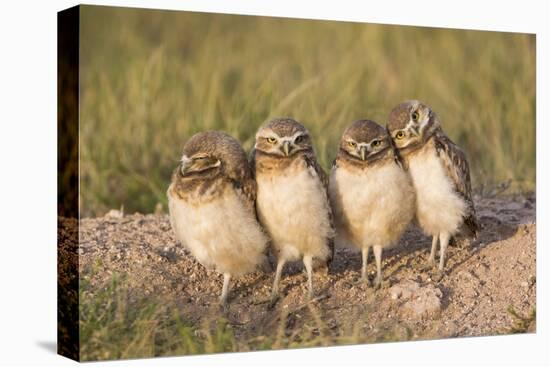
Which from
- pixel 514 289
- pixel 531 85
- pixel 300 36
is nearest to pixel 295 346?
pixel 514 289

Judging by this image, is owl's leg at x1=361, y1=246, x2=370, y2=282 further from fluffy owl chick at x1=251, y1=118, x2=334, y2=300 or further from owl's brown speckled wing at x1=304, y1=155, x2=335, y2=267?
fluffy owl chick at x1=251, y1=118, x2=334, y2=300

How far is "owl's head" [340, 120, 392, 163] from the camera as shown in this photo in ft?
20.9

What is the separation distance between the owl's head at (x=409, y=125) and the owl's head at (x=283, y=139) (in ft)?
2.49

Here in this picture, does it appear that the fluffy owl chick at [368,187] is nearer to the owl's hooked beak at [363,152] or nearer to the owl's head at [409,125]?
the owl's hooked beak at [363,152]

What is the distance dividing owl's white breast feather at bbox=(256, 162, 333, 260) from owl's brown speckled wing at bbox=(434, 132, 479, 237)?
1.02 m

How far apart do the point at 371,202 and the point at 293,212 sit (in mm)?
577

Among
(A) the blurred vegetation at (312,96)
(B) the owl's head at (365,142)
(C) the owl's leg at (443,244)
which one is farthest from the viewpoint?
(A) the blurred vegetation at (312,96)

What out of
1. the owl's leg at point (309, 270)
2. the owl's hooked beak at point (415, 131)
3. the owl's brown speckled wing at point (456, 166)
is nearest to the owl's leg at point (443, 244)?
the owl's brown speckled wing at point (456, 166)

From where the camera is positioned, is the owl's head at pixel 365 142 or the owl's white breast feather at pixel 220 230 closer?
the owl's white breast feather at pixel 220 230

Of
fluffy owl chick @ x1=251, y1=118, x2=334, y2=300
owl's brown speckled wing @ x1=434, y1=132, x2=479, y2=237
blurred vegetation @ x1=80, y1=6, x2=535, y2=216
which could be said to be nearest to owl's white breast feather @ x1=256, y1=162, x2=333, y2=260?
fluffy owl chick @ x1=251, y1=118, x2=334, y2=300

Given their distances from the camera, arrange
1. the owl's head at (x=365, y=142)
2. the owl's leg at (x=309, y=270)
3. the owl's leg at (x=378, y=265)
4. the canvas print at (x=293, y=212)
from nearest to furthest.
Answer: the canvas print at (x=293, y=212)
the owl's head at (x=365, y=142)
the owl's leg at (x=309, y=270)
the owl's leg at (x=378, y=265)

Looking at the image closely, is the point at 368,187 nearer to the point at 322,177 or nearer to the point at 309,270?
the point at 322,177

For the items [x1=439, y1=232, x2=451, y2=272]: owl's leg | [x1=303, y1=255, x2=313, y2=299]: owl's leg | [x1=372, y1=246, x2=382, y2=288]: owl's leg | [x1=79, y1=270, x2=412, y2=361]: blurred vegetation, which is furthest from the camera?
[x1=439, y1=232, x2=451, y2=272]: owl's leg

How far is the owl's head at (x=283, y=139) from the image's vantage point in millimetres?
6176
